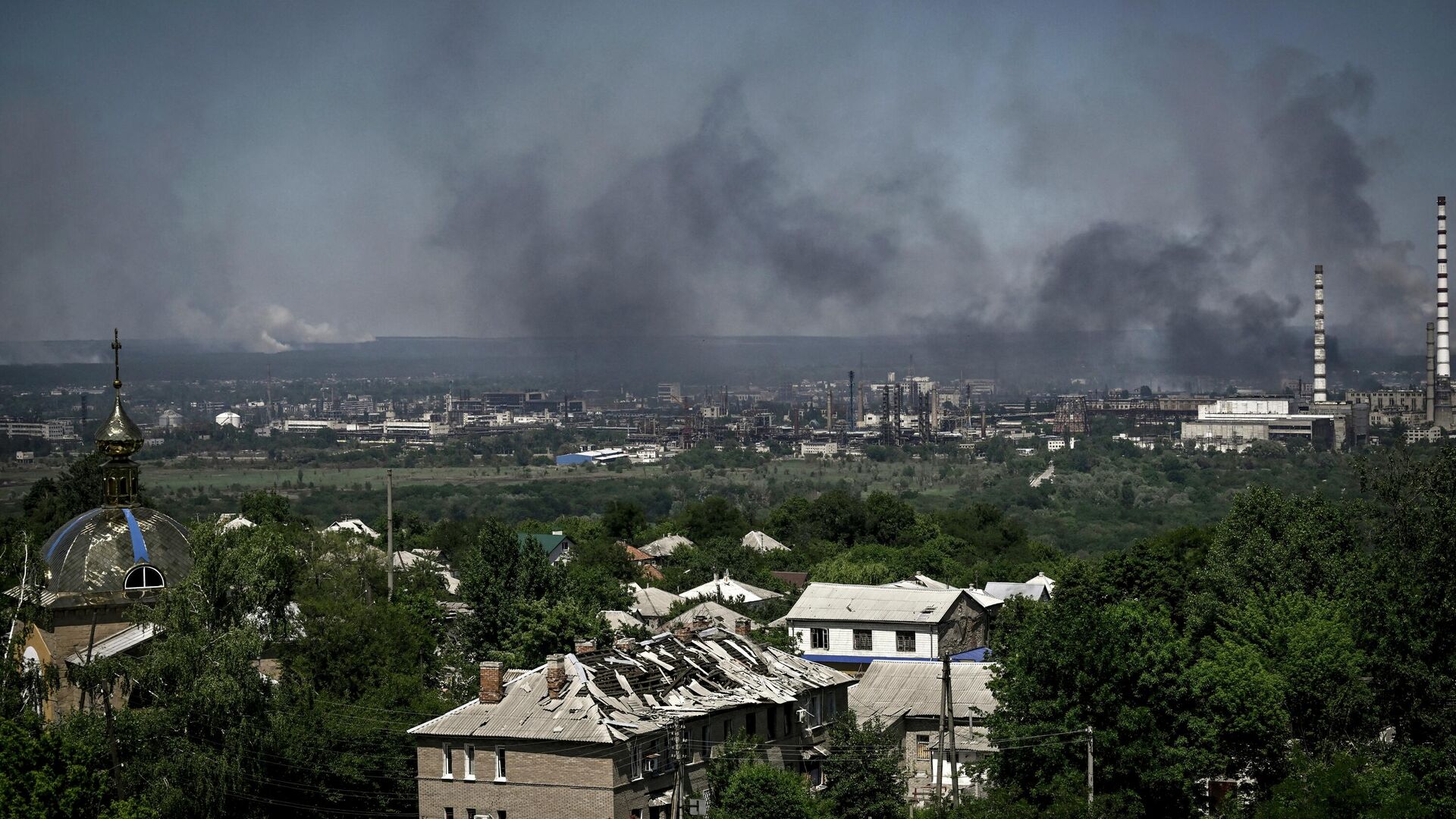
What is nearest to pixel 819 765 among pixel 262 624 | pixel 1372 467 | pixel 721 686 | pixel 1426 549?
pixel 721 686

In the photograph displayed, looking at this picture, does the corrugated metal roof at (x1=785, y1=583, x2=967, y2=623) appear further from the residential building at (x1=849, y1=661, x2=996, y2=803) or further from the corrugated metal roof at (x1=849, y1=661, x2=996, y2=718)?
the residential building at (x1=849, y1=661, x2=996, y2=803)

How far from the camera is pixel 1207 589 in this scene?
5125 centimetres

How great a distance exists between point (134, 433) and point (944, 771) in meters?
22.9

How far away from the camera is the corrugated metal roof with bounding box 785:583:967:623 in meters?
55.7

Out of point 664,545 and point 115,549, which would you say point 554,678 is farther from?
point 664,545

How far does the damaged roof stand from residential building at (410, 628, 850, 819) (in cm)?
4

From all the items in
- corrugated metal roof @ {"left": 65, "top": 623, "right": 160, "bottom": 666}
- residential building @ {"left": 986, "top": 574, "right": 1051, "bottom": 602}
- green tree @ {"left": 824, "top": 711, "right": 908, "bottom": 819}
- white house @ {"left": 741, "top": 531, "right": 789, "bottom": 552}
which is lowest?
white house @ {"left": 741, "top": 531, "right": 789, "bottom": 552}

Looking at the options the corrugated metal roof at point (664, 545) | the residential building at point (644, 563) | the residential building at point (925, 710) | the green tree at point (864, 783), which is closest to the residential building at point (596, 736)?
the green tree at point (864, 783)

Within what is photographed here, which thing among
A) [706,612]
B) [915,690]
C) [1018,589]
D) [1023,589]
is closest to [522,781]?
[915,690]

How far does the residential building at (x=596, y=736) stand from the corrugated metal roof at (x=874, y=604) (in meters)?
19.6

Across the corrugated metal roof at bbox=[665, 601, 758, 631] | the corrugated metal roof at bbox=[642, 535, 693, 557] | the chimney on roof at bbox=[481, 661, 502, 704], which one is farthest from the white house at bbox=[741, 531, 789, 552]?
the chimney on roof at bbox=[481, 661, 502, 704]

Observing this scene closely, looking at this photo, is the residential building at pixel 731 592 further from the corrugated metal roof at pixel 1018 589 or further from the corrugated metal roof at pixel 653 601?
the corrugated metal roof at pixel 1018 589

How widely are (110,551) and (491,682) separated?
1222 cm

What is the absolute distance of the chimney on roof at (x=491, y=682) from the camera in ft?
108
